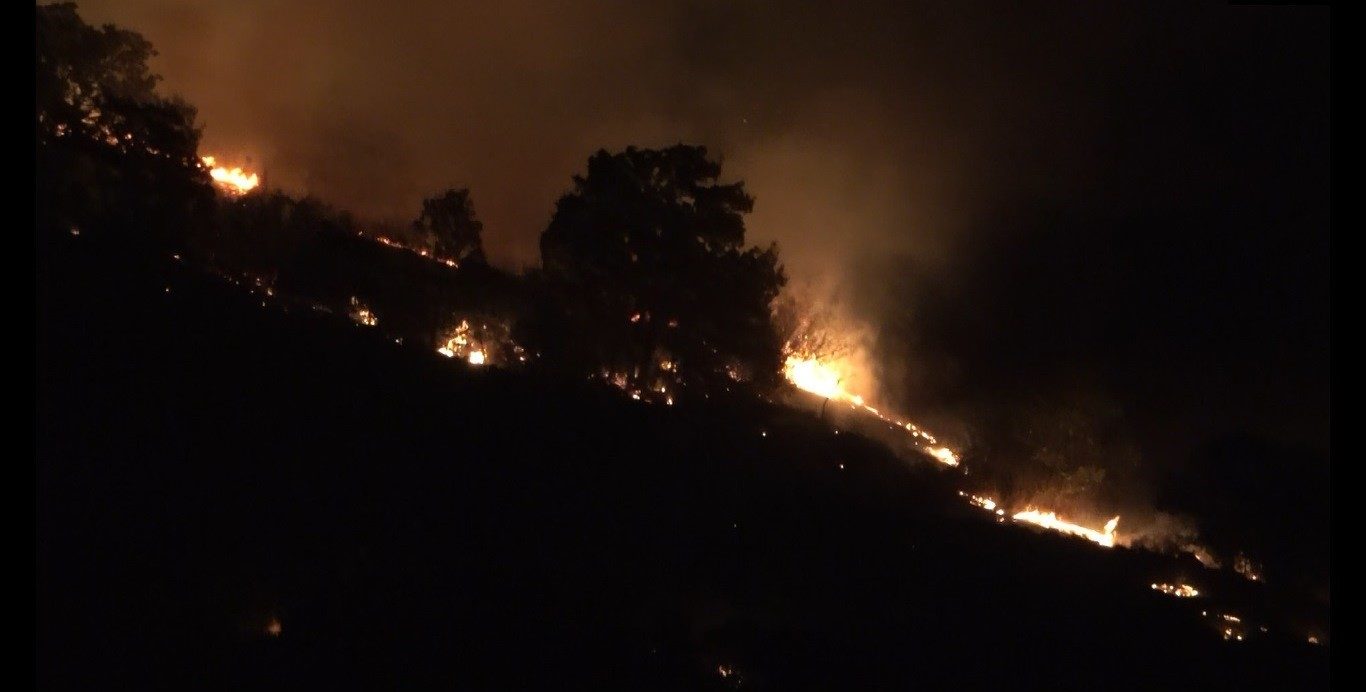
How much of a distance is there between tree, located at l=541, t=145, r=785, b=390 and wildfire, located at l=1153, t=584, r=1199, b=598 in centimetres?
1222

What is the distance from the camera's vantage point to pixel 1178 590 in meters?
25.3

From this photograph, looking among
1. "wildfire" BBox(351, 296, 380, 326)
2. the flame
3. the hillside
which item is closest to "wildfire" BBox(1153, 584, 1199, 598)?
the hillside

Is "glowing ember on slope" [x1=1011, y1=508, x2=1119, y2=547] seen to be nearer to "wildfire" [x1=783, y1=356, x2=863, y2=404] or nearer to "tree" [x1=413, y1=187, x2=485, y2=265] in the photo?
"wildfire" [x1=783, y1=356, x2=863, y2=404]

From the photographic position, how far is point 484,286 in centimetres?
2973

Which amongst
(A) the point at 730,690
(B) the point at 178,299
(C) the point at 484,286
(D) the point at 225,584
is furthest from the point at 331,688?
(C) the point at 484,286

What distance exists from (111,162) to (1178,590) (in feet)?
104

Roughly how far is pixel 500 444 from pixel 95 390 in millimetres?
7409

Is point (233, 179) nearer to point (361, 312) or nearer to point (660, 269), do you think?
point (361, 312)

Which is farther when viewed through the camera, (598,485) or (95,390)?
(598,485)

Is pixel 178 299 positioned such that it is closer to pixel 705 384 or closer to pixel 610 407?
pixel 610 407

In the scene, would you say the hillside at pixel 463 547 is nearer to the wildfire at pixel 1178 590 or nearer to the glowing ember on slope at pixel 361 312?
the wildfire at pixel 1178 590

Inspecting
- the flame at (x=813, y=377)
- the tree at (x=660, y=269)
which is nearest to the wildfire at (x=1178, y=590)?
the tree at (x=660, y=269)

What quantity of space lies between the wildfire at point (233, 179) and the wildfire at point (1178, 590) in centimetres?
3223

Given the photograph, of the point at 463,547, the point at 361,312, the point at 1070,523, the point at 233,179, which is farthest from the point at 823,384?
the point at 463,547
